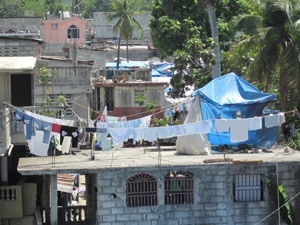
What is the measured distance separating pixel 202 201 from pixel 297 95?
26.6 ft

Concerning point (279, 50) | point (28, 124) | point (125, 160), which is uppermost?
point (279, 50)

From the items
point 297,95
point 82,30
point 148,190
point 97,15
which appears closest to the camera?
point 148,190

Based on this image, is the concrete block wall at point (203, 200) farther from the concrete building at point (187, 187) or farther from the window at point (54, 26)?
the window at point (54, 26)

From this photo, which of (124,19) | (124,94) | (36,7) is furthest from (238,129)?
(36,7)

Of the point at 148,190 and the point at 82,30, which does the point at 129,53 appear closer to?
the point at 82,30

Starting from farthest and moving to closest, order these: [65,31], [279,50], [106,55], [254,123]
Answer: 1. [65,31]
2. [106,55]
3. [279,50]
4. [254,123]

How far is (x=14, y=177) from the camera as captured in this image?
29.9 m

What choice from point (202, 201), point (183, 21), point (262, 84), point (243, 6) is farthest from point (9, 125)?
point (243, 6)

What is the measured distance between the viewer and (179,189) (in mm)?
25734

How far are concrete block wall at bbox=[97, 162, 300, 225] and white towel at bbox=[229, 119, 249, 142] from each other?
1.27 meters

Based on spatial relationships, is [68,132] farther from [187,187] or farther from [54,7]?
[54,7]

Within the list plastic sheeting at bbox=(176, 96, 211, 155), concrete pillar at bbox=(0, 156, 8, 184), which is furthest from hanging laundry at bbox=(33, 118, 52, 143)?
plastic sheeting at bbox=(176, 96, 211, 155)

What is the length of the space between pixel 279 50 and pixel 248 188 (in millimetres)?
7050

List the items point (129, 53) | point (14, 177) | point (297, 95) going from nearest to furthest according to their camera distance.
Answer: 1. point (14, 177)
2. point (297, 95)
3. point (129, 53)
